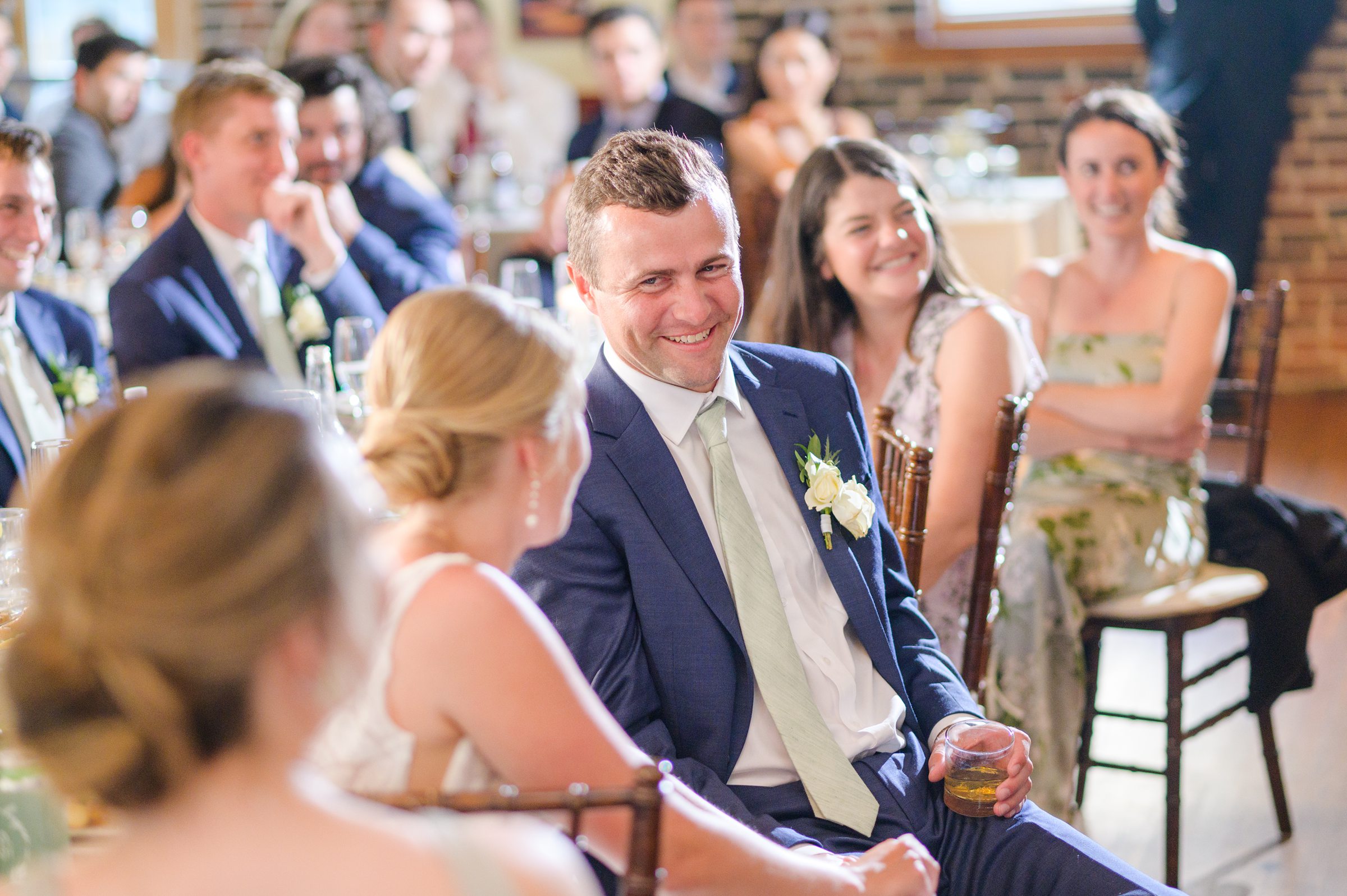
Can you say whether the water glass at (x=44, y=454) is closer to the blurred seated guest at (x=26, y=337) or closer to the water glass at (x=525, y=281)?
the blurred seated guest at (x=26, y=337)

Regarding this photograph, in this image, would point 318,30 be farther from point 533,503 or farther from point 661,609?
point 533,503

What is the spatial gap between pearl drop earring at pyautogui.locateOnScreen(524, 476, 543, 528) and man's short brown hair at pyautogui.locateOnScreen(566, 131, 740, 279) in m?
0.71

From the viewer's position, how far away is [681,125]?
240 inches

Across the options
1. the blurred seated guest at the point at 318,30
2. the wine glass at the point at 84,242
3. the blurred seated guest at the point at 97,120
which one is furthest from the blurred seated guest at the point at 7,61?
the wine glass at the point at 84,242

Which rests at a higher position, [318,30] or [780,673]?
[318,30]

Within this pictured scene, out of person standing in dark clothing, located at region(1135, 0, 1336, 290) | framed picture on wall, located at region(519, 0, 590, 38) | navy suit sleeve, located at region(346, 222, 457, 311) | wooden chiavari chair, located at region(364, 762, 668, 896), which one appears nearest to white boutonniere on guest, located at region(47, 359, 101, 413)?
navy suit sleeve, located at region(346, 222, 457, 311)

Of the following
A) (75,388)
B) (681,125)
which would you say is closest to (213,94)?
(75,388)

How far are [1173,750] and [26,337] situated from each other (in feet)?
8.28

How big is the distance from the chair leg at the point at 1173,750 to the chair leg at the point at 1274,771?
11.5 inches

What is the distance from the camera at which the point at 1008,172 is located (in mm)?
6148

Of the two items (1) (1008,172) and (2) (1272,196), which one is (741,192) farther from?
(2) (1272,196)

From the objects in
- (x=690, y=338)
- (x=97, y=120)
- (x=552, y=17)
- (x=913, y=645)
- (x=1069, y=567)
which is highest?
(x=552, y=17)

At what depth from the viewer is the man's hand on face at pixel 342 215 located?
405 cm

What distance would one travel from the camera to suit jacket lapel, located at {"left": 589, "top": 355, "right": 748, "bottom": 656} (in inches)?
67.8
